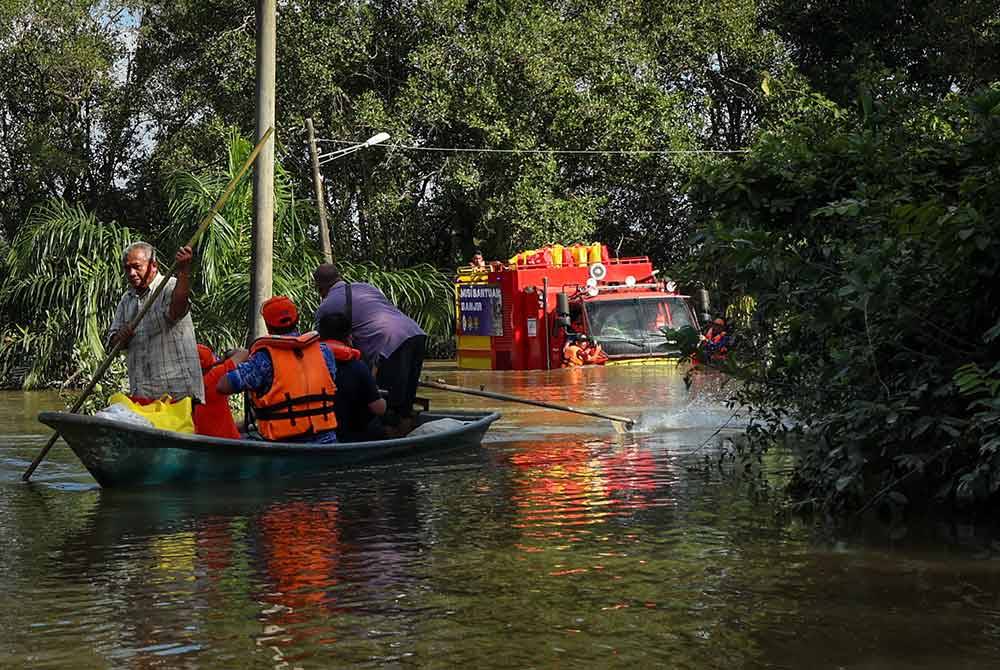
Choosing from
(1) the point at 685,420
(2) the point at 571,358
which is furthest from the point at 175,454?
(2) the point at 571,358

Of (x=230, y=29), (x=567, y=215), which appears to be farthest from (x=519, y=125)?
(x=230, y=29)

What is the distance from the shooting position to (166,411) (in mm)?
12141

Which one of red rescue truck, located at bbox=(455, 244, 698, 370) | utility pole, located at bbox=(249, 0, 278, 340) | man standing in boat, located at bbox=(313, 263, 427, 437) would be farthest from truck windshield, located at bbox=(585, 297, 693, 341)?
man standing in boat, located at bbox=(313, 263, 427, 437)

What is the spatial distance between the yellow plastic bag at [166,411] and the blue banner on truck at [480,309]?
1887 cm

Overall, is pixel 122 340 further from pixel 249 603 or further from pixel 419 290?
pixel 419 290

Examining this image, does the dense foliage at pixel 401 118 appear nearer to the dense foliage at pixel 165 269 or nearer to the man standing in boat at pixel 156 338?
the dense foliage at pixel 165 269

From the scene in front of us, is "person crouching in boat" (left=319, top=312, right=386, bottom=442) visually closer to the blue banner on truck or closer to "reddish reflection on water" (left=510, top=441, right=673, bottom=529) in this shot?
"reddish reflection on water" (left=510, top=441, right=673, bottom=529)

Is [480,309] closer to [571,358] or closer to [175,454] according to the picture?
[571,358]

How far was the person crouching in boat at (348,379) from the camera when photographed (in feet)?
42.8

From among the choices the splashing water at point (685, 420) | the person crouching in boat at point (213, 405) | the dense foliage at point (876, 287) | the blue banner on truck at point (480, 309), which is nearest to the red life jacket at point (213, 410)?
the person crouching in boat at point (213, 405)

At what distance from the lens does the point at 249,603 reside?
7.59 meters

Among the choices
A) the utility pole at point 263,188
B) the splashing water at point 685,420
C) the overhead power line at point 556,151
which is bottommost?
the splashing water at point 685,420

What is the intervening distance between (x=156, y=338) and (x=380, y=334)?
109 inches

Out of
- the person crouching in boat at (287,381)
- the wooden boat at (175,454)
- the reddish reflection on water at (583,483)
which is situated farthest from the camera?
the person crouching in boat at (287,381)
